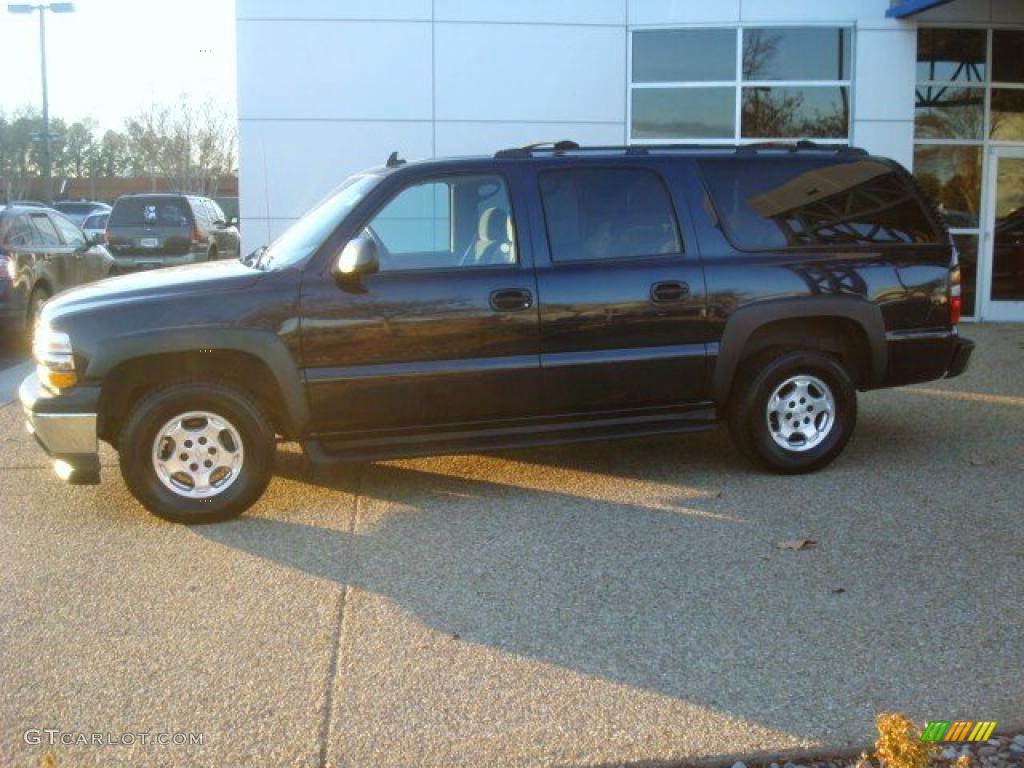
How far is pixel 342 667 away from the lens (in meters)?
4.41

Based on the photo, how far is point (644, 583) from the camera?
5262 millimetres

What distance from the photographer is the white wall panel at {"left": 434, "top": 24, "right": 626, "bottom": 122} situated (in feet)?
45.6

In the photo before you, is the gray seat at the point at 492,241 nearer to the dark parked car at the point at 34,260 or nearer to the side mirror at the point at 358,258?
the side mirror at the point at 358,258

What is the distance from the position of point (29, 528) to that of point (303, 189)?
8.40 m

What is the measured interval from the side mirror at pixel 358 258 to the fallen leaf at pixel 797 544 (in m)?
2.44

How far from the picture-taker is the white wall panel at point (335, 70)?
45.4 feet

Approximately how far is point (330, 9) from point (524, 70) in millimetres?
2316

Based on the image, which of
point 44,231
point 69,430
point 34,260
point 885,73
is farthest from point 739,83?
point 69,430

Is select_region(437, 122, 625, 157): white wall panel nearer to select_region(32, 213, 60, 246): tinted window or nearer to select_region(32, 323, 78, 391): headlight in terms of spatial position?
select_region(32, 213, 60, 246): tinted window

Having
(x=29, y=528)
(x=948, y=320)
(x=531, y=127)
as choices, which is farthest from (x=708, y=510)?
(x=531, y=127)

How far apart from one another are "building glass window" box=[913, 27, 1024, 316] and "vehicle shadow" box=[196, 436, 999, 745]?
8372 mm

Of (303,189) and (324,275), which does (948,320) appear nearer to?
(324,275)

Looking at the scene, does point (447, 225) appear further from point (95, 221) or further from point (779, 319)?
point (95, 221)

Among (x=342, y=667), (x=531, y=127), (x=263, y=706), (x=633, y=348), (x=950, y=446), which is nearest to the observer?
(x=263, y=706)
